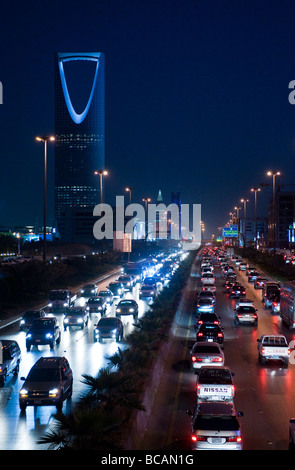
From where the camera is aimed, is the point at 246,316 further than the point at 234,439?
Yes

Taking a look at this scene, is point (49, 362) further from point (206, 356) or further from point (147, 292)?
point (147, 292)

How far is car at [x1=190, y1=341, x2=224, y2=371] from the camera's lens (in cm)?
2433

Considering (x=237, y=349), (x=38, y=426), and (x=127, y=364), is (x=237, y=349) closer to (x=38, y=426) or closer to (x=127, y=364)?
(x=127, y=364)

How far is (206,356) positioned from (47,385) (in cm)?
792

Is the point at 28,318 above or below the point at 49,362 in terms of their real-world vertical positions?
below

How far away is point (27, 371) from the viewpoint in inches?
967

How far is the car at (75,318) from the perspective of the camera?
124 ft

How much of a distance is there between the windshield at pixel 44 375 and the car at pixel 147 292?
35185 mm

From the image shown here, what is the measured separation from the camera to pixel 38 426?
16.6 meters

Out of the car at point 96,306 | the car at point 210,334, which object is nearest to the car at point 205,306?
the car at point 96,306

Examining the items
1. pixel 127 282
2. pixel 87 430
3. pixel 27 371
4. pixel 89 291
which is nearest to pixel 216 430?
pixel 87 430

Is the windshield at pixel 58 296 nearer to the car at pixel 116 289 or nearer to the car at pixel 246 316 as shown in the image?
the car at pixel 116 289

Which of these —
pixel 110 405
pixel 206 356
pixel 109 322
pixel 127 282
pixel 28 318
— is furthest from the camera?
pixel 127 282
